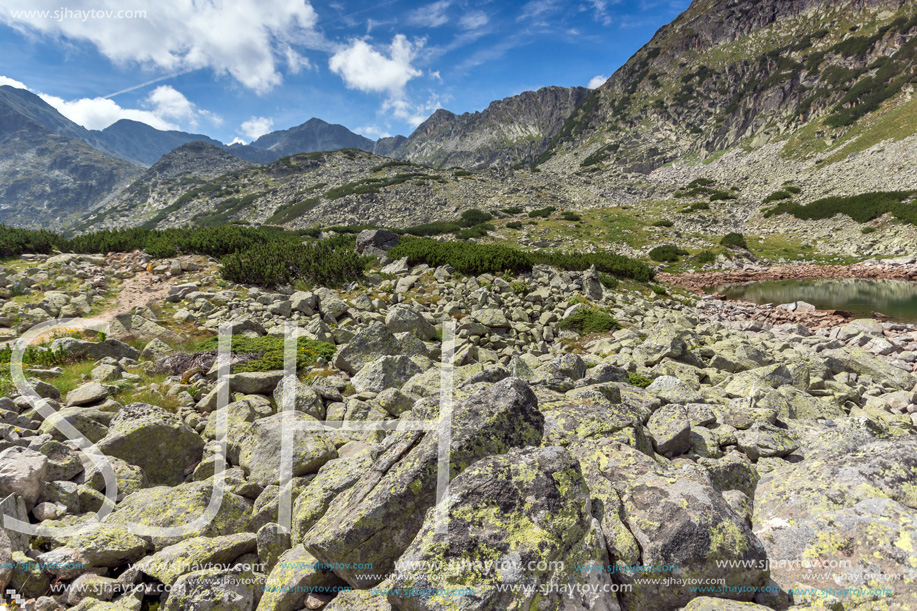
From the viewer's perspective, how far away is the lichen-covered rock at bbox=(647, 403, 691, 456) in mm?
5512

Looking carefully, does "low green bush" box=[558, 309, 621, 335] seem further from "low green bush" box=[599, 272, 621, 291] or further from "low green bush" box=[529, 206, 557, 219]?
"low green bush" box=[529, 206, 557, 219]

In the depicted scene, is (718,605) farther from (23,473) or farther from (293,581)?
(23,473)

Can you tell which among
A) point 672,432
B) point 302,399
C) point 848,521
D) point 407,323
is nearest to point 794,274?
point 407,323

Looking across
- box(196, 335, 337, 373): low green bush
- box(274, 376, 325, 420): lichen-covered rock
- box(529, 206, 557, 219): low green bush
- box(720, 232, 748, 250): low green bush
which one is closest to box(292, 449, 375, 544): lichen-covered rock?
box(274, 376, 325, 420): lichen-covered rock

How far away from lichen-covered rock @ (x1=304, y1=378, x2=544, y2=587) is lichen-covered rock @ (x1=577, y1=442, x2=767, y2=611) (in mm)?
1203

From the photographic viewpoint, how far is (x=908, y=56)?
253ft

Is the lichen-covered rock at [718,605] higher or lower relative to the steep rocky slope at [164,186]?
lower

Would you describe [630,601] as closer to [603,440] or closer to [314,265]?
[603,440]

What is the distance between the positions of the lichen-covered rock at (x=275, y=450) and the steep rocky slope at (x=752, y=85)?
297 feet

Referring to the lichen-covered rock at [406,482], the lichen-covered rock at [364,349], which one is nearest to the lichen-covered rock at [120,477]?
the lichen-covered rock at [406,482]

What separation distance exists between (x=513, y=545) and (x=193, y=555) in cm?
308

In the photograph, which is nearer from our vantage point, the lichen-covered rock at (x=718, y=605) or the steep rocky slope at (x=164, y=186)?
the lichen-covered rock at (x=718, y=605)

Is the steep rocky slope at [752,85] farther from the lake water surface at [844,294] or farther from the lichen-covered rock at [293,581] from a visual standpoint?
the lichen-covered rock at [293,581]

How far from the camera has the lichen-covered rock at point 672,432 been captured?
217 inches
